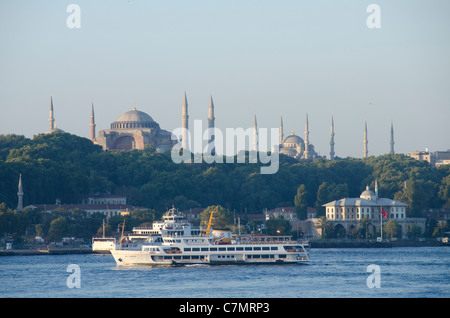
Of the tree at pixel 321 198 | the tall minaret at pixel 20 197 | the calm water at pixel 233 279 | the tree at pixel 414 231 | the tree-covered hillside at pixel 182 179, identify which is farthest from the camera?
the tree at pixel 321 198

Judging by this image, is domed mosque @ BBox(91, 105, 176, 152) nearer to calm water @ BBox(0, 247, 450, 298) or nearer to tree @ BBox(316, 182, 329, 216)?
tree @ BBox(316, 182, 329, 216)

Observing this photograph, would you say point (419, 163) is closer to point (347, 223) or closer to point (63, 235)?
point (347, 223)

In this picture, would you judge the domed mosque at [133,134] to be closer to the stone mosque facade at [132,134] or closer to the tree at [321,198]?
the stone mosque facade at [132,134]

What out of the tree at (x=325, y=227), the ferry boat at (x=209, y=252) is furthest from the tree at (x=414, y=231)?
the ferry boat at (x=209, y=252)

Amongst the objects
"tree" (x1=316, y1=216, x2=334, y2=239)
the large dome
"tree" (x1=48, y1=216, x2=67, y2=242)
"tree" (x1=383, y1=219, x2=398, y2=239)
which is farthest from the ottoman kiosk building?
the large dome

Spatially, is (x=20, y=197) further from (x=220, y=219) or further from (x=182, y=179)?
(x=182, y=179)

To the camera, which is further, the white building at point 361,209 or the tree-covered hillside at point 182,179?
the white building at point 361,209
